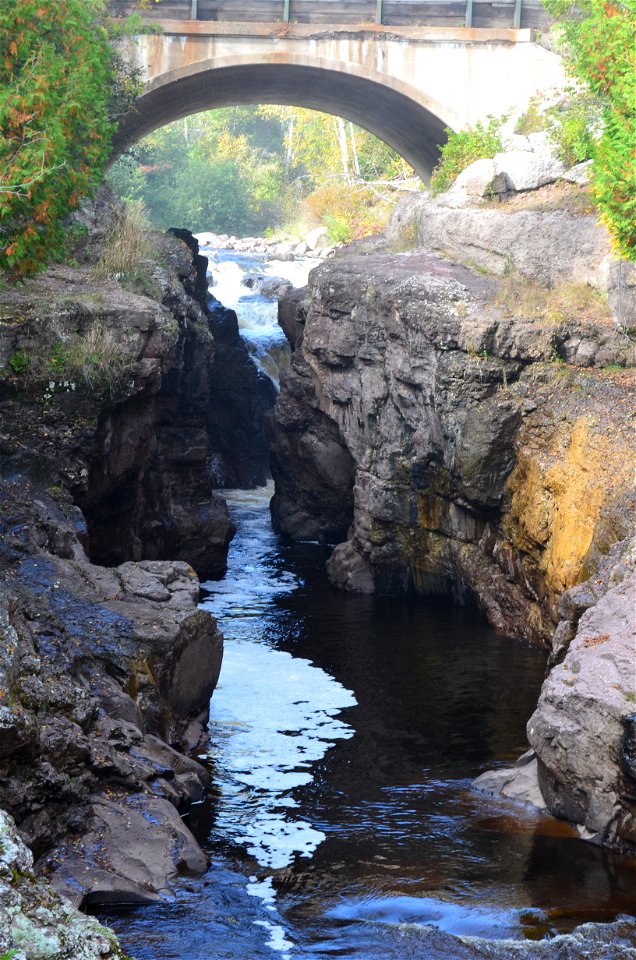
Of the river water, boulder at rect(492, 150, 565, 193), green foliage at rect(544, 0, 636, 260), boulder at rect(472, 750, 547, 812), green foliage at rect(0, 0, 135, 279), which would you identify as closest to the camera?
the river water

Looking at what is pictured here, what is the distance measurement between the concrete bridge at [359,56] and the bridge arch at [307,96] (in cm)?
5

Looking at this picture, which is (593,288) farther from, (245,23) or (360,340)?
(245,23)

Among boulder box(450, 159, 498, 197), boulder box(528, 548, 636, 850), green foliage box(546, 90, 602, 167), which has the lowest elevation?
boulder box(528, 548, 636, 850)

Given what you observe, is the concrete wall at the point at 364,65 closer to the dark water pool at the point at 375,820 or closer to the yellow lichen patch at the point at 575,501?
the yellow lichen patch at the point at 575,501

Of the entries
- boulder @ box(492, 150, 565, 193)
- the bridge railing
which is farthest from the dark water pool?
the bridge railing

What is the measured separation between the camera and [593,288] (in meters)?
20.5

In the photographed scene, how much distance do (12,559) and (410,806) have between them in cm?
541

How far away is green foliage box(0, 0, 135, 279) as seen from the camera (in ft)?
43.5

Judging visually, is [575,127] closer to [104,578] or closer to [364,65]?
[364,65]

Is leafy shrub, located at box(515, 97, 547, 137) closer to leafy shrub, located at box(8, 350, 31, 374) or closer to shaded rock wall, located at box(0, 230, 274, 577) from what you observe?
shaded rock wall, located at box(0, 230, 274, 577)

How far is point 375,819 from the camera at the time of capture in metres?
11.7

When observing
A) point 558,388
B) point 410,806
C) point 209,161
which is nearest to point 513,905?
point 410,806

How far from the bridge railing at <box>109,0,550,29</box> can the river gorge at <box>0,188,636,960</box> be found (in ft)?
20.7

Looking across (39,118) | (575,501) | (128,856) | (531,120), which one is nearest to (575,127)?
(531,120)
